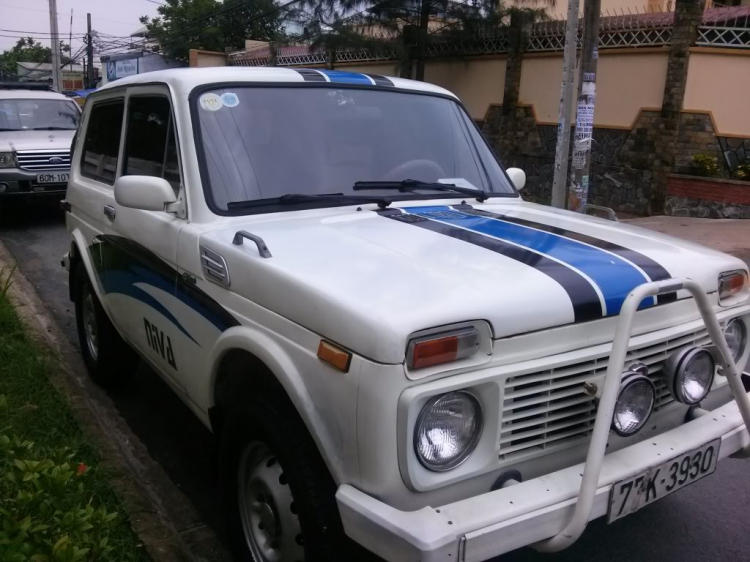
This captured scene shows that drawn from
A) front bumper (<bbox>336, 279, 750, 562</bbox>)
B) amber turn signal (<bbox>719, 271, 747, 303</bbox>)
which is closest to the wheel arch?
front bumper (<bbox>336, 279, 750, 562</bbox>)

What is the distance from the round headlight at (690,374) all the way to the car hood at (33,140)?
10.1 metres

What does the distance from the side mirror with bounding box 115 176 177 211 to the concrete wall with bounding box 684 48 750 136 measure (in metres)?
12.1

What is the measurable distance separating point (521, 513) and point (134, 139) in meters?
3.00

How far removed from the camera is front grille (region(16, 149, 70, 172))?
10641 millimetres

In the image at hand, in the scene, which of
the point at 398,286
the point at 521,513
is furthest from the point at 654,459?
the point at 398,286

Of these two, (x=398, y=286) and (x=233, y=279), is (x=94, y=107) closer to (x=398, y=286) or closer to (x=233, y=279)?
(x=233, y=279)

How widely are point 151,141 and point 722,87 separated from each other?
11837mm

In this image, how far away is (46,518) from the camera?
265 centimetres

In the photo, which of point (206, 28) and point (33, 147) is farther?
point (206, 28)

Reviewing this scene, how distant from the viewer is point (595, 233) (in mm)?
3094

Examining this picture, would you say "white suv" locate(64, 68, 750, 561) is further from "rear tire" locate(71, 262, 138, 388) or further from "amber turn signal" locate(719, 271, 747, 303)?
"rear tire" locate(71, 262, 138, 388)

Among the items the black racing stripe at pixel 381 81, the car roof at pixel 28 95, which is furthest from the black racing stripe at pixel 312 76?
the car roof at pixel 28 95

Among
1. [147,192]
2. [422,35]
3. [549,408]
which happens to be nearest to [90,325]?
[147,192]

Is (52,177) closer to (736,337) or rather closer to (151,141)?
(151,141)
